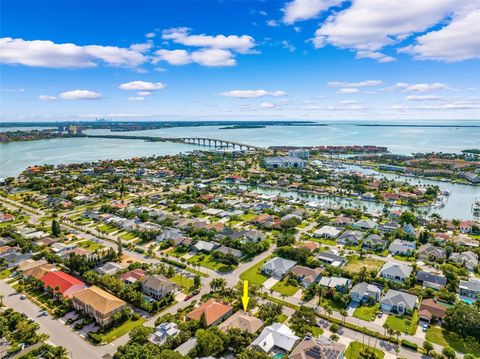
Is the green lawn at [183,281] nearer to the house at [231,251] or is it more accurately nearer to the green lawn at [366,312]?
the house at [231,251]

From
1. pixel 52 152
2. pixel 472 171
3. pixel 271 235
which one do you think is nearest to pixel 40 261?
pixel 271 235

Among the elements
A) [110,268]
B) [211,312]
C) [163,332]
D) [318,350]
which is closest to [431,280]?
[318,350]

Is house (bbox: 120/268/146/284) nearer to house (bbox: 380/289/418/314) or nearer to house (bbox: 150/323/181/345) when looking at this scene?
house (bbox: 150/323/181/345)

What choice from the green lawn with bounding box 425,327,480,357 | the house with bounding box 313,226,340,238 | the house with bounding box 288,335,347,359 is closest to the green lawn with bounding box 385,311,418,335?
the green lawn with bounding box 425,327,480,357

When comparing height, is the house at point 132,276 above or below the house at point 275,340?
above

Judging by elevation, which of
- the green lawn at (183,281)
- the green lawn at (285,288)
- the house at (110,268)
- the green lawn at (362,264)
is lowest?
the green lawn at (285,288)

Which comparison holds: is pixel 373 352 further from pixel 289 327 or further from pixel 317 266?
pixel 317 266

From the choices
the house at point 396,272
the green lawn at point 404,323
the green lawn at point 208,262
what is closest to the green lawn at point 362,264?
the house at point 396,272
